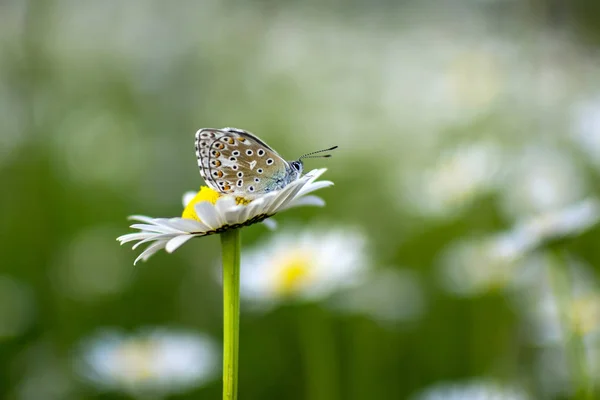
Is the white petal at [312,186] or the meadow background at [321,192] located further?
the meadow background at [321,192]

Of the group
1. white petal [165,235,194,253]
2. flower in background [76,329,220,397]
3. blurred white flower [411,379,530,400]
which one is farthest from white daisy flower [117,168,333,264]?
flower in background [76,329,220,397]

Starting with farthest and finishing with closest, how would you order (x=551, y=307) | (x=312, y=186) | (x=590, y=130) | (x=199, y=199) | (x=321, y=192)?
(x=321, y=192), (x=590, y=130), (x=551, y=307), (x=199, y=199), (x=312, y=186)

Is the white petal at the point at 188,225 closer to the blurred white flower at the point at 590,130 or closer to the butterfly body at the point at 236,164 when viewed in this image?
the butterfly body at the point at 236,164

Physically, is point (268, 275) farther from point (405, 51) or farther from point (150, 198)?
point (405, 51)

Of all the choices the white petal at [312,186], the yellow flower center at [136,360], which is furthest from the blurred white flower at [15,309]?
the white petal at [312,186]

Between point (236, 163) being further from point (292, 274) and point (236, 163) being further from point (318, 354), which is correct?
point (318, 354)

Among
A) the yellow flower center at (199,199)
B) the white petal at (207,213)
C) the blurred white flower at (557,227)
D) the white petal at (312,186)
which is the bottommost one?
the white petal at (207,213)

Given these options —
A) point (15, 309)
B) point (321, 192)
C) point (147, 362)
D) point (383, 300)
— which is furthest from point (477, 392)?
point (321, 192)

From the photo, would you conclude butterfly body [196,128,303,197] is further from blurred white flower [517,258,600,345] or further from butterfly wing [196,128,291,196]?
blurred white flower [517,258,600,345]

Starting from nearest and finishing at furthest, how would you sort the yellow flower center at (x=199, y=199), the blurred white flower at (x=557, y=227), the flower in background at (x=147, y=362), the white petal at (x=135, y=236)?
1. the white petal at (x=135, y=236)
2. the yellow flower center at (x=199, y=199)
3. the blurred white flower at (x=557, y=227)
4. the flower in background at (x=147, y=362)
